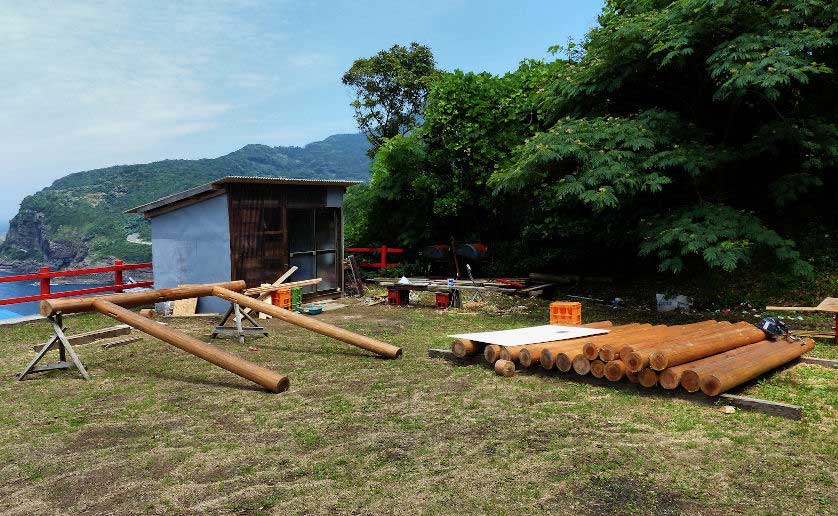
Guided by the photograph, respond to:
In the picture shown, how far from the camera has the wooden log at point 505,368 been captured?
758cm

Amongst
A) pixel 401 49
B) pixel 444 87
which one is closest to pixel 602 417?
pixel 444 87

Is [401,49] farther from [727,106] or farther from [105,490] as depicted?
Result: [105,490]

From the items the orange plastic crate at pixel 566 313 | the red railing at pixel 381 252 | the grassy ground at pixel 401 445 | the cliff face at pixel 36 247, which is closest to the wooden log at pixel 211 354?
the grassy ground at pixel 401 445

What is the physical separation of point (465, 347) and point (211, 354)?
3.48m

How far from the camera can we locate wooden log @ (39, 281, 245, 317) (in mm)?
7777

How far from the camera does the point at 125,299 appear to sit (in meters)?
8.62

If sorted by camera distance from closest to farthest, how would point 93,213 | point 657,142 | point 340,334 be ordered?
1. point 340,334
2. point 657,142
3. point 93,213

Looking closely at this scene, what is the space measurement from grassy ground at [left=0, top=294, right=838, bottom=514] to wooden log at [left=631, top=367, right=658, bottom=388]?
6.3 inches

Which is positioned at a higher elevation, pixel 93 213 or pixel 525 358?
pixel 93 213

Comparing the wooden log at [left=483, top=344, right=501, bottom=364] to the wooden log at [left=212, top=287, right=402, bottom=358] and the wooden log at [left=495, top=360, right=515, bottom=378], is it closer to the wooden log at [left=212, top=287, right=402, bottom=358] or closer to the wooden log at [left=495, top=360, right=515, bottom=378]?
the wooden log at [left=495, top=360, right=515, bottom=378]

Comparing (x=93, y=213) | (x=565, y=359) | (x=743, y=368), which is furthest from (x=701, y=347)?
(x=93, y=213)

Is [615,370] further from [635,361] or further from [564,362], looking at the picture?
[564,362]

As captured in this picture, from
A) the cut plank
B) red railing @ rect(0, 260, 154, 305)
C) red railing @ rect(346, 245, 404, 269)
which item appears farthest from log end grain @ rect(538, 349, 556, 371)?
red railing @ rect(346, 245, 404, 269)

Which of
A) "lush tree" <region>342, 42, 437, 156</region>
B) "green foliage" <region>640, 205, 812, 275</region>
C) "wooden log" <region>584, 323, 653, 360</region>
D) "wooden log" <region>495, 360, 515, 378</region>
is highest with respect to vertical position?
"lush tree" <region>342, 42, 437, 156</region>
